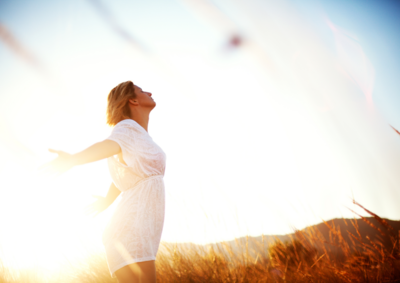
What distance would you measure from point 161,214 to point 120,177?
322 millimetres

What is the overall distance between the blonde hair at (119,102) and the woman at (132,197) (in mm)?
326

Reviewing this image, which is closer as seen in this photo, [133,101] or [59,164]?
[59,164]

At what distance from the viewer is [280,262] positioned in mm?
1822

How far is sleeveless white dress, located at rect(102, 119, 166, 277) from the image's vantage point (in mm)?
1036

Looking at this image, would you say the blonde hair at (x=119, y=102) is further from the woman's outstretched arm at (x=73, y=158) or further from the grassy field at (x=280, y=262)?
the grassy field at (x=280, y=262)

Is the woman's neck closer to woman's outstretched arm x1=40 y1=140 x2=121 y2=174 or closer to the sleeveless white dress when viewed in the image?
the sleeveless white dress

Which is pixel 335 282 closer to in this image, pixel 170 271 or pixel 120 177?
pixel 170 271

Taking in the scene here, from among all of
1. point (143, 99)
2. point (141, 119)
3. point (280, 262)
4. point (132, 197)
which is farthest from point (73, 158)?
point (280, 262)

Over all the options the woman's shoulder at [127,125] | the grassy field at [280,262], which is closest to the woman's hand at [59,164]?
the woman's shoulder at [127,125]

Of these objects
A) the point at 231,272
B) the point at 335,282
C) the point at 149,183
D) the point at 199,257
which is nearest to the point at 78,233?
the point at 199,257

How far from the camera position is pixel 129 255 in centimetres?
100

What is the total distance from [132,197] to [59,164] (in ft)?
1.31

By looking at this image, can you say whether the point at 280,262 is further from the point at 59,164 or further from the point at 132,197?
the point at 59,164

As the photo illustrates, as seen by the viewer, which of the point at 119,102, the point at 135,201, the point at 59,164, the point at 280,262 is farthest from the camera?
the point at 280,262
